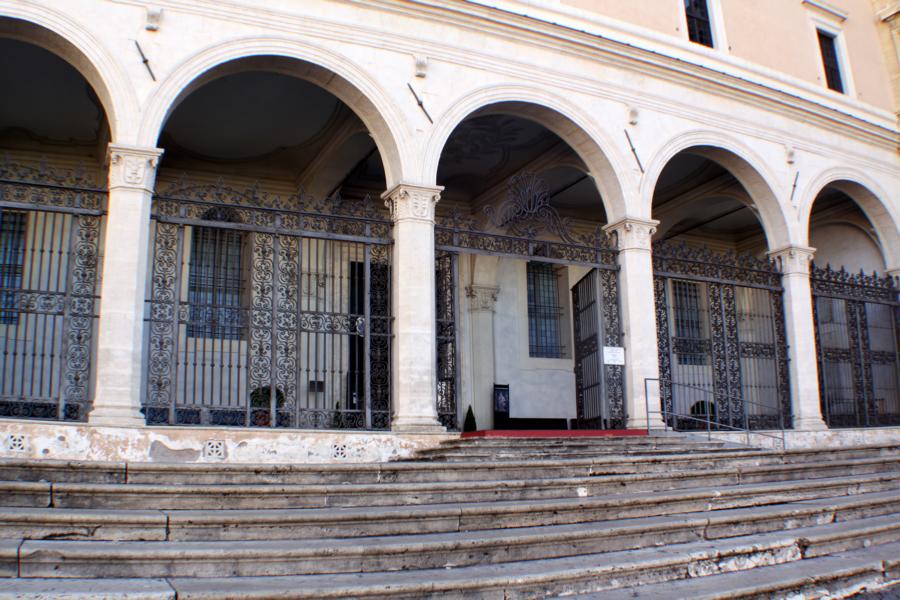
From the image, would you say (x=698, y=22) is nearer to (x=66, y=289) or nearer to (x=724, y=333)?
(x=724, y=333)

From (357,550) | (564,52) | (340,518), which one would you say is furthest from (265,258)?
(357,550)

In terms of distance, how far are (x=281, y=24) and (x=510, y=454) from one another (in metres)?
6.29

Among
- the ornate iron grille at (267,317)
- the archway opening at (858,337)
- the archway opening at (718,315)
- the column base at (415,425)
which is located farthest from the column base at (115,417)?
the archway opening at (858,337)

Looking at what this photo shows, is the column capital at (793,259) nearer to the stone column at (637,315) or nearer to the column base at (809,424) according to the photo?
the column base at (809,424)

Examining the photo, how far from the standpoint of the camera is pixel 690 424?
15.4 m

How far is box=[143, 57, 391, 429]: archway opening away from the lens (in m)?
9.95

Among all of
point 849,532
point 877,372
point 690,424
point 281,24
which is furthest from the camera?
point 877,372

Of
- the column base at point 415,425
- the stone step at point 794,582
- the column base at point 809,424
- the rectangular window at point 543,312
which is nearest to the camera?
the stone step at point 794,582

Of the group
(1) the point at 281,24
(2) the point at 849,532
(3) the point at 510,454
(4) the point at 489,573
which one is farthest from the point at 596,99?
(4) the point at 489,573

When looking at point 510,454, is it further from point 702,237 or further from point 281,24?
point 702,237

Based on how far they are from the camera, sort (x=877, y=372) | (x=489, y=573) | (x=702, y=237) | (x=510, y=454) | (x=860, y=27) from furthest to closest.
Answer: (x=702, y=237)
(x=860, y=27)
(x=877, y=372)
(x=510, y=454)
(x=489, y=573)

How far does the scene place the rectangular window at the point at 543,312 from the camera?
17.6 metres

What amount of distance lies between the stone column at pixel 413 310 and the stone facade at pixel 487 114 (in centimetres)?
3

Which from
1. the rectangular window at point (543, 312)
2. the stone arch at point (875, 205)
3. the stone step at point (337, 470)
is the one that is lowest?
the stone step at point (337, 470)
